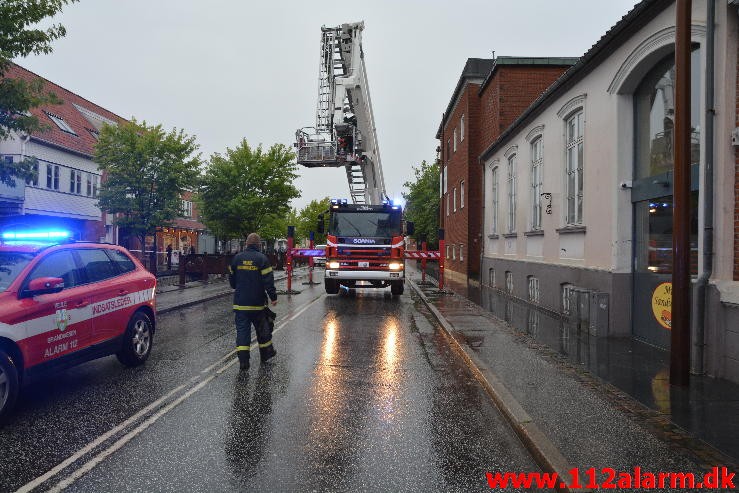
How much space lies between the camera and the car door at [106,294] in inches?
255

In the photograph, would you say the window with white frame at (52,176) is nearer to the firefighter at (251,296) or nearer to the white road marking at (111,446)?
the firefighter at (251,296)

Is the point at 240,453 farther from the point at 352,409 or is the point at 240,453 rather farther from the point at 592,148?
the point at 592,148

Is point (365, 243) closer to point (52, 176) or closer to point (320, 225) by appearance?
point (320, 225)

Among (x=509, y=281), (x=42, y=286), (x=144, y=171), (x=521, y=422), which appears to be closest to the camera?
(x=521, y=422)

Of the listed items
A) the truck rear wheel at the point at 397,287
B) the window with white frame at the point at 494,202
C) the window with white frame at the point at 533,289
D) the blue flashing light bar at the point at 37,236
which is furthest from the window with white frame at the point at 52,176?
the window with white frame at the point at 533,289

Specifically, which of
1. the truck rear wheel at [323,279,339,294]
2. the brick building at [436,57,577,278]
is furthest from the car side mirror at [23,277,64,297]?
the brick building at [436,57,577,278]

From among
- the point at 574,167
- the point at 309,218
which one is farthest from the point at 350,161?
the point at 309,218

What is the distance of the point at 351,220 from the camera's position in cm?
1703

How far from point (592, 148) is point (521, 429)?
7.52m

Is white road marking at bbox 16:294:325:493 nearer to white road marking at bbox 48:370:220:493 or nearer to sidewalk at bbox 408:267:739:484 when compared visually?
white road marking at bbox 48:370:220:493

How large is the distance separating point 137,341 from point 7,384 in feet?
7.99

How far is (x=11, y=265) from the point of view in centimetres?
569

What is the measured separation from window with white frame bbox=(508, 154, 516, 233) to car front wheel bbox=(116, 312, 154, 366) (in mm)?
12394

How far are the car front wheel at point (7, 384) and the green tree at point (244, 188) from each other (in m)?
24.0
